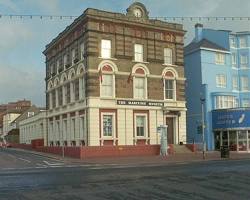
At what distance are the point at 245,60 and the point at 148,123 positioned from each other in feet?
68.7

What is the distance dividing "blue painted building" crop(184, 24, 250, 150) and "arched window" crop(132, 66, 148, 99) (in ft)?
36.4

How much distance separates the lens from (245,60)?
6022cm

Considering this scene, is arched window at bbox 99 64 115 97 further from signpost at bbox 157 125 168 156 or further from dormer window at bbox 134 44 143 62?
signpost at bbox 157 125 168 156

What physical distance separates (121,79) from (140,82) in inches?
85.3

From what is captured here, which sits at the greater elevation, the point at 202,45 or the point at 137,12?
the point at 137,12

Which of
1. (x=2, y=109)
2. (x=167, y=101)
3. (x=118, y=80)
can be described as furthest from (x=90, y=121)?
(x=2, y=109)

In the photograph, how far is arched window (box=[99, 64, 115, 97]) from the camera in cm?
4341

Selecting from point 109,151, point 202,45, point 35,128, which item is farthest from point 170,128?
point 35,128

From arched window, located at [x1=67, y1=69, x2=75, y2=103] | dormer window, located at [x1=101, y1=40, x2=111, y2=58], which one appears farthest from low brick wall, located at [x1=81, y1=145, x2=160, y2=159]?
dormer window, located at [x1=101, y1=40, x2=111, y2=58]

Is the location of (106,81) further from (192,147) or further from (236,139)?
(236,139)

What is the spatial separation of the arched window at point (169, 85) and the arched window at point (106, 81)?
6.05 m

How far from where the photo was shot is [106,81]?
43.8m

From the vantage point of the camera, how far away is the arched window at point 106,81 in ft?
142

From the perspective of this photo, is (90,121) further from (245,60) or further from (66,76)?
(245,60)
